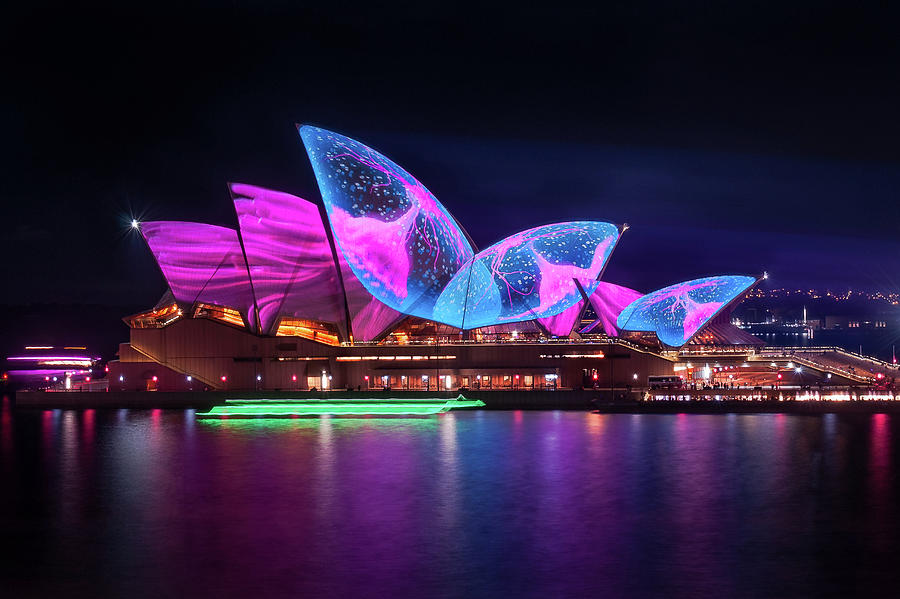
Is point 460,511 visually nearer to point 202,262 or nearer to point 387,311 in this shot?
point 387,311

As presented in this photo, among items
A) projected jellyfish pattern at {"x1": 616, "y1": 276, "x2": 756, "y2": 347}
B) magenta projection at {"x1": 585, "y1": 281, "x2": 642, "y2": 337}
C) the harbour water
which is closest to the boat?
the harbour water

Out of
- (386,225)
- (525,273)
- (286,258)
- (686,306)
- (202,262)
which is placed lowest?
(686,306)

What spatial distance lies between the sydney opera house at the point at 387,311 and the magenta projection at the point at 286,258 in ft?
0.27

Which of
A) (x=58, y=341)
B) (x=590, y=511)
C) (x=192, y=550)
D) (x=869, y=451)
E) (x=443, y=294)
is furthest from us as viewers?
(x=58, y=341)

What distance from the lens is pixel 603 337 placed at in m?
53.6

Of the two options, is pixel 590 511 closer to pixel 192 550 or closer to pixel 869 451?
pixel 192 550

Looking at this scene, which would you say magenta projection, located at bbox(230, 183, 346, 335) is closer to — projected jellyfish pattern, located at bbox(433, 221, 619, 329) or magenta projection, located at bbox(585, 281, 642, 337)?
projected jellyfish pattern, located at bbox(433, 221, 619, 329)

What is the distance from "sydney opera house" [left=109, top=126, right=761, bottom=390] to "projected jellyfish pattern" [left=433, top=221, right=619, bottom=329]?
0.23 feet

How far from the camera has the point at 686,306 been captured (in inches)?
2125

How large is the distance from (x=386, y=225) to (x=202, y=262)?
12947 mm

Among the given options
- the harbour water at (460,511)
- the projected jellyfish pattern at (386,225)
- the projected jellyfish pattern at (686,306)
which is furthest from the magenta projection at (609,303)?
the harbour water at (460,511)

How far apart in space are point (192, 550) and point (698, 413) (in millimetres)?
31313

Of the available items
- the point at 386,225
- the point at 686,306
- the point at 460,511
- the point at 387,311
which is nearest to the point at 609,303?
the point at 686,306

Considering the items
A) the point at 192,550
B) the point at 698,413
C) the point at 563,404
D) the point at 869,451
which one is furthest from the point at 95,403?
the point at 869,451
